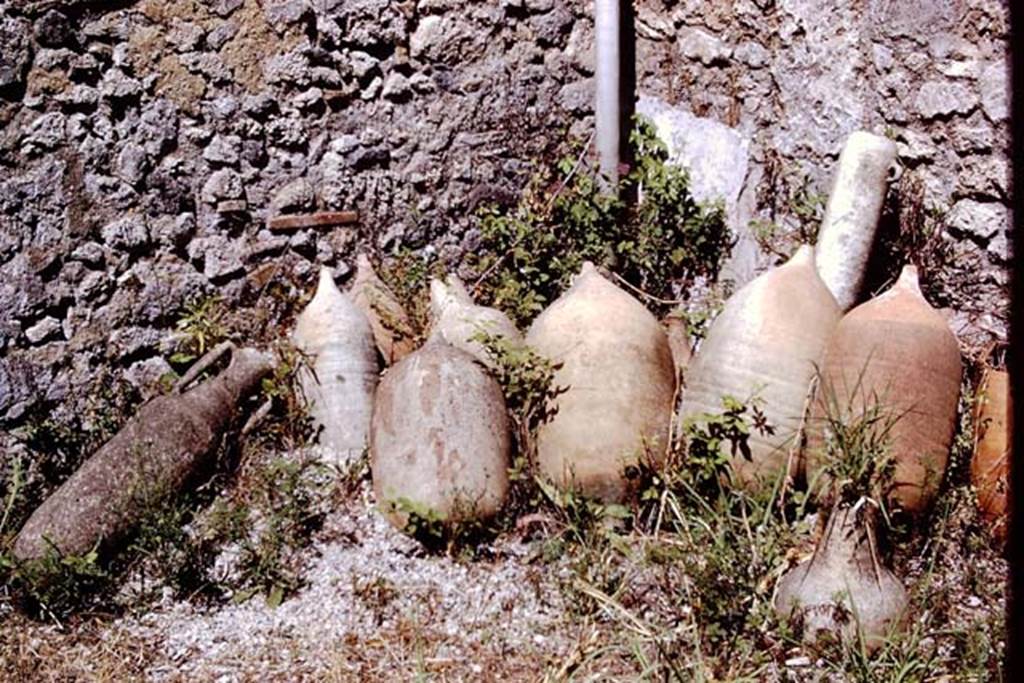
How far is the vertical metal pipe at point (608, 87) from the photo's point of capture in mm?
5402

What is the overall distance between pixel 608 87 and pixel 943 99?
147 centimetres

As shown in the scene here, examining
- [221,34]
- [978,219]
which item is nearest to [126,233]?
[221,34]

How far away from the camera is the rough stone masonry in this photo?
4477mm

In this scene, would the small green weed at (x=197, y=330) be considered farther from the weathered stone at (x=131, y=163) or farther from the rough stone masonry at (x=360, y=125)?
the weathered stone at (x=131, y=163)

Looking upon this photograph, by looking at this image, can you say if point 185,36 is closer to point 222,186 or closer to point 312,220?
point 222,186

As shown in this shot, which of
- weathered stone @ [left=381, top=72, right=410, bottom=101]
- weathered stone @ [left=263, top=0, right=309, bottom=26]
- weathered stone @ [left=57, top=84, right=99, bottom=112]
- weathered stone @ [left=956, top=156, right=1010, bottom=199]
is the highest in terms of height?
weathered stone @ [left=263, top=0, right=309, bottom=26]

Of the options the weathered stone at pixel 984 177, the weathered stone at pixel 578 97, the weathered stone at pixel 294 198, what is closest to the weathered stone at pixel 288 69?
the weathered stone at pixel 294 198

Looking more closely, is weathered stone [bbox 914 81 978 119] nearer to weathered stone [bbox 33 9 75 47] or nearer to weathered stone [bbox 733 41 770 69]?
weathered stone [bbox 733 41 770 69]

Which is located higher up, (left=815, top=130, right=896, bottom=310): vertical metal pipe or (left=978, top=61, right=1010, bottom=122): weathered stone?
(left=978, top=61, right=1010, bottom=122): weathered stone

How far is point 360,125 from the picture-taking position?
5.14 meters

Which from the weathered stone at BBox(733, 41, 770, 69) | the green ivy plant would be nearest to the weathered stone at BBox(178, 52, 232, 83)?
the green ivy plant

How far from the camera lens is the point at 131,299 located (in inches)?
187

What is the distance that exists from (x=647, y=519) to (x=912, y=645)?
1.05 m

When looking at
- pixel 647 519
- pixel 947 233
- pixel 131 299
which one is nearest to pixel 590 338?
pixel 647 519
